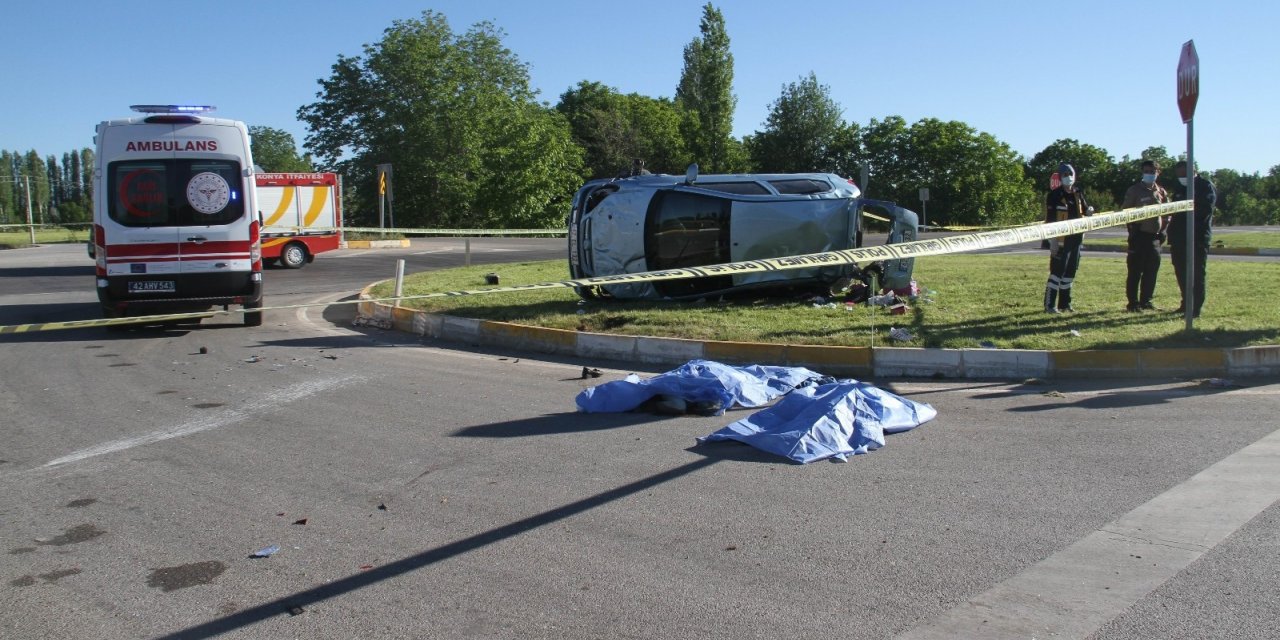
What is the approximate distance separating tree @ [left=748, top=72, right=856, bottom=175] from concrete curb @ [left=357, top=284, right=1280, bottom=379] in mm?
52162

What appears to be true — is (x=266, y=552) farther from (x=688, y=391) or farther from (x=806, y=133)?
(x=806, y=133)

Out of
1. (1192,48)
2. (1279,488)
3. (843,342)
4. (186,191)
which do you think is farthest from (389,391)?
(1192,48)

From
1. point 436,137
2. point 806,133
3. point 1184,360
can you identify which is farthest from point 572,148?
point 1184,360

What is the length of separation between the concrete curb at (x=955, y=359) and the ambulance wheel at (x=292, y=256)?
17231 millimetres

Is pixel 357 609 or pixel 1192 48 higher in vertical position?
pixel 1192 48

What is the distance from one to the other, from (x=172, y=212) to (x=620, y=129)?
5518 centimetres

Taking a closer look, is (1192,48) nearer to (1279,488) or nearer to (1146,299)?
(1146,299)

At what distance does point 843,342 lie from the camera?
9234mm

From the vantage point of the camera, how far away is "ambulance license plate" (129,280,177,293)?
1192 cm

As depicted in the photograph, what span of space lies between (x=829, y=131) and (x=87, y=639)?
60.5 metres

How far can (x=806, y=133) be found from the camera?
60562 mm

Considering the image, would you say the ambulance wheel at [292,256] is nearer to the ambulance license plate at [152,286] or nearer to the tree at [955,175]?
the ambulance license plate at [152,286]

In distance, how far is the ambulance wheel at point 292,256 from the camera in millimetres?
24719

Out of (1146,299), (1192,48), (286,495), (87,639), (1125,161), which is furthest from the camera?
(1125,161)
